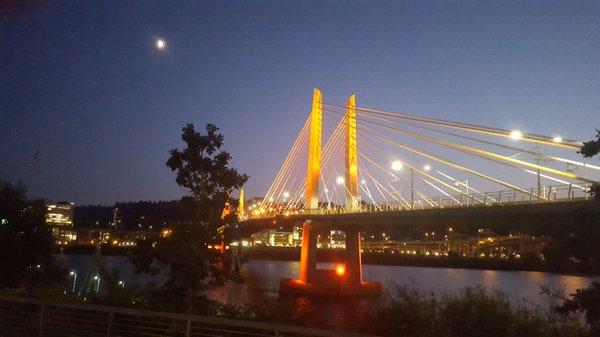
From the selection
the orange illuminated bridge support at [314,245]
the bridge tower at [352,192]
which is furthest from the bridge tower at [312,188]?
the bridge tower at [352,192]

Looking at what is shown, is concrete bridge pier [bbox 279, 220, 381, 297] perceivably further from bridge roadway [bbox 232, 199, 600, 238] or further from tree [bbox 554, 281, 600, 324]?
tree [bbox 554, 281, 600, 324]

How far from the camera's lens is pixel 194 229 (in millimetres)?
12070

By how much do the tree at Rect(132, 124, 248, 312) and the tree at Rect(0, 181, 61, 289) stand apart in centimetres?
685

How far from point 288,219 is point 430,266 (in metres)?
49.7

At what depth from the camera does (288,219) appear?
47.6 m

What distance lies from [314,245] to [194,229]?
36260 millimetres

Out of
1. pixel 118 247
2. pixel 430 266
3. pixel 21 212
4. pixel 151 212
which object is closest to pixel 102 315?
pixel 21 212

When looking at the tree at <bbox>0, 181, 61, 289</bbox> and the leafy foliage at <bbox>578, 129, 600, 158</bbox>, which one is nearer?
the leafy foliage at <bbox>578, 129, 600, 158</bbox>

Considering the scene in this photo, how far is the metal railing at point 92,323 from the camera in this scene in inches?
308

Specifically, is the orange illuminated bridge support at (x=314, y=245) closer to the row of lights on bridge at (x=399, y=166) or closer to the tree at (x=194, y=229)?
the row of lights on bridge at (x=399, y=166)

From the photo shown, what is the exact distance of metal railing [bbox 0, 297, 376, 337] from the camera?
308 inches

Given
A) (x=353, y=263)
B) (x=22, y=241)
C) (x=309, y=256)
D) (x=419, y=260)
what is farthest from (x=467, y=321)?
(x=419, y=260)

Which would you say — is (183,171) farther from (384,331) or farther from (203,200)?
(384,331)

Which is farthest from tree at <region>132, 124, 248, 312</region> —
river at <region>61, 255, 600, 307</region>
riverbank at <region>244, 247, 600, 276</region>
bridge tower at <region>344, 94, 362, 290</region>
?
riverbank at <region>244, 247, 600, 276</region>
